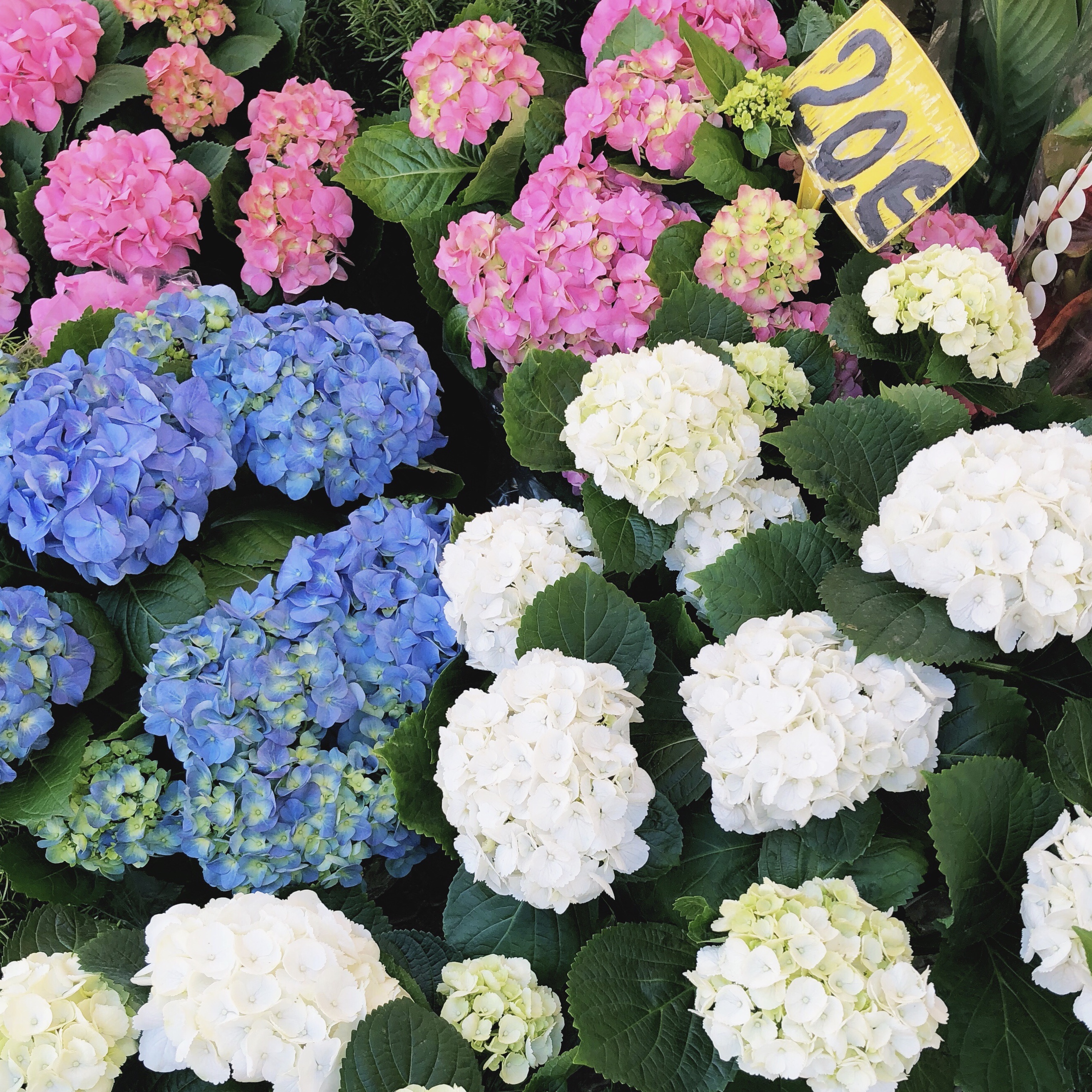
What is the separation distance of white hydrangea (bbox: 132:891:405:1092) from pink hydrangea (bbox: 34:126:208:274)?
956 millimetres

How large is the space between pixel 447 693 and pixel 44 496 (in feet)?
1.49

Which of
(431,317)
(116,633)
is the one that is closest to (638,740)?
(116,633)

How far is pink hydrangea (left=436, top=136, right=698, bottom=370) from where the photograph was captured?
127cm

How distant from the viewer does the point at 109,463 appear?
39.5 inches

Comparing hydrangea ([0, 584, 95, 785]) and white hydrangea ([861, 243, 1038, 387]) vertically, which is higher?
white hydrangea ([861, 243, 1038, 387])

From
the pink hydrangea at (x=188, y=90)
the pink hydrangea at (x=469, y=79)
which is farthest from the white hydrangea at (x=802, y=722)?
the pink hydrangea at (x=188, y=90)

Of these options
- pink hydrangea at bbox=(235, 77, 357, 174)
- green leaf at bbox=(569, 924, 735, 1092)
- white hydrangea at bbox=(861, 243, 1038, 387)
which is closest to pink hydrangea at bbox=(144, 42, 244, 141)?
pink hydrangea at bbox=(235, 77, 357, 174)

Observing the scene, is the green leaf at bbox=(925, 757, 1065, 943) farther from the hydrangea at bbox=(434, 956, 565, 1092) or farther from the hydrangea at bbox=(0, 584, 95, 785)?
the hydrangea at bbox=(0, 584, 95, 785)

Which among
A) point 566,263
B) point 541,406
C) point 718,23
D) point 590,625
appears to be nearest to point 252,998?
point 590,625

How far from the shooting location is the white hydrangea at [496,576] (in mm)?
981

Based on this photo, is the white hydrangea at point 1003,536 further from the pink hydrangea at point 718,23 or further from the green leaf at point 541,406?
the pink hydrangea at point 718,23

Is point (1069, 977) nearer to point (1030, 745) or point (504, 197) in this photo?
point (1030, 745)

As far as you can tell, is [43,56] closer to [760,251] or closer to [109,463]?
[109,463]

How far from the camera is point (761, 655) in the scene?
0.84 meters
